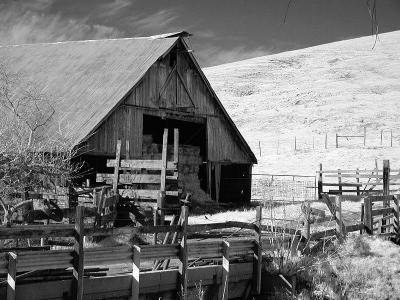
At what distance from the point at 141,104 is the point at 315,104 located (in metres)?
46.6

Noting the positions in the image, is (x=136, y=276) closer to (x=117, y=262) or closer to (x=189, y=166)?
(x=117, y=262)

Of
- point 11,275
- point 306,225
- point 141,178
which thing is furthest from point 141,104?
point 11,275

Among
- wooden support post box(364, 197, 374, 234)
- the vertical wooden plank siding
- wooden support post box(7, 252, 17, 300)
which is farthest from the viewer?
the vertical wooden plank siding

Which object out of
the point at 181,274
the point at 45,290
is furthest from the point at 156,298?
the point at 45,290

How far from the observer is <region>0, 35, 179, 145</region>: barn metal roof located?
21.6 metres

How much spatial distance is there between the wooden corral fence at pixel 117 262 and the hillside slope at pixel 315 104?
3235 cm

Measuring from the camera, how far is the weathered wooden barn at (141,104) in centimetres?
2161

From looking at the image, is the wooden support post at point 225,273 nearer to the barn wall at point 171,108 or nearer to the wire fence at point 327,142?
the barn wall at point 171,108

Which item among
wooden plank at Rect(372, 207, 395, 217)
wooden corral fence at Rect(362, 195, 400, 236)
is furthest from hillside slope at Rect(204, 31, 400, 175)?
wooden plank at Rect(372, 207, 395, 217)

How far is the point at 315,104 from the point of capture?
219 ft

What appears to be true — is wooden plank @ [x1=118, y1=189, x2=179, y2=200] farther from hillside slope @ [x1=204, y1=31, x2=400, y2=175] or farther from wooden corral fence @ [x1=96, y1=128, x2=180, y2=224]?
hillside slope @ [x1=204, y1=31, x2=400, y2=175]

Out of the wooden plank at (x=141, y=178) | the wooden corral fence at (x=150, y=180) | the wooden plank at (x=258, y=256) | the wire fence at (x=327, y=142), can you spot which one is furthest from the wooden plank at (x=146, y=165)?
the wire fence at (x=327, y=142)

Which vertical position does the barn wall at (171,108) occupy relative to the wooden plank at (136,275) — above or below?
above

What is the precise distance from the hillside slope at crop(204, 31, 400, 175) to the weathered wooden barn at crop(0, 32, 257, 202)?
656 inches
